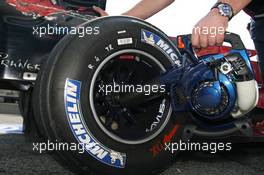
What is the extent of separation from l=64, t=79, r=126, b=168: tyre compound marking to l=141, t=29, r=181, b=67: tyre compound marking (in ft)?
1.42

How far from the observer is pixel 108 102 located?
74.9 inches

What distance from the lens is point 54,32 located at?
2396mm

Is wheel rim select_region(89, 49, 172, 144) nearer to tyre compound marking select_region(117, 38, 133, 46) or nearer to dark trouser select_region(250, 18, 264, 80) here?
tyre compound marking select_region(117, 38, 133, 46)

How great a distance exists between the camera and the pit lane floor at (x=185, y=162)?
83.3 inches

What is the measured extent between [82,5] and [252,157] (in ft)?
5.52

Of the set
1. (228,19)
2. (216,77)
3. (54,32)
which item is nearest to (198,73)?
(216,77)

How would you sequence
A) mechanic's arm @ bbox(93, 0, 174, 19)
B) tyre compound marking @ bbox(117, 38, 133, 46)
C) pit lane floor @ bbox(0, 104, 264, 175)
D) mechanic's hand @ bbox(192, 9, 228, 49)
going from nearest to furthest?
mechanic's hand @ bbox(192, 9, 228, 49)
tyre compound marking @ bbox(117, 38, 133, 46)
pit lane floor @ bbox(0, 104, 264, 175)
mechanic's arm @ bbox(93, 0, 174, 19)

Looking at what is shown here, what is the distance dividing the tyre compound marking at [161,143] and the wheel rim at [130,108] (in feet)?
0.15

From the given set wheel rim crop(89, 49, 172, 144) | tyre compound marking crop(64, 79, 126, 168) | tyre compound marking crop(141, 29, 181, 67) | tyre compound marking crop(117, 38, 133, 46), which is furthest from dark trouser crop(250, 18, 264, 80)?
tyre compound marking crop(64, 79, 126, 168)

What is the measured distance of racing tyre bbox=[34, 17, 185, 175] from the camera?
5.42 ft

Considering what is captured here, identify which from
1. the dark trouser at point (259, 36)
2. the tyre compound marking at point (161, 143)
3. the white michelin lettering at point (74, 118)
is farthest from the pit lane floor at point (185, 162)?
the dark trouser at point (259, 36)

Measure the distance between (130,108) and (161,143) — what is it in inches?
9.7

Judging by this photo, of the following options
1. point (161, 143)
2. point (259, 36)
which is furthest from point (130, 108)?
point (259, 36)

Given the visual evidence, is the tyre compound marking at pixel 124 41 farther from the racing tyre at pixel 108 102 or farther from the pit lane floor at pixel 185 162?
the pit lane floor at pixel 185 162
